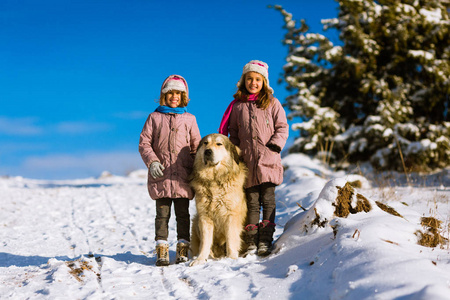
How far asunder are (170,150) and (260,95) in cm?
127

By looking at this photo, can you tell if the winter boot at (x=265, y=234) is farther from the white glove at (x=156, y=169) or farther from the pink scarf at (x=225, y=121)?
the white glove at (x=156, y=169)

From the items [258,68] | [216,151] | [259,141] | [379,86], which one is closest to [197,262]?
[216,151]

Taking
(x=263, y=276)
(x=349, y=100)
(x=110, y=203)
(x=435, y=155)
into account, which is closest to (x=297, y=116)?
(x=349, y=100)

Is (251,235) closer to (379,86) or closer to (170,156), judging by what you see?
(170,156)

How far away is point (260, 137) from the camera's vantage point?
4.09 m

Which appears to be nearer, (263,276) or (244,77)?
(263,276)

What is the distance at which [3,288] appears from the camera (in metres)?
3.22

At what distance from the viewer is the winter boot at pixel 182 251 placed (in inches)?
163

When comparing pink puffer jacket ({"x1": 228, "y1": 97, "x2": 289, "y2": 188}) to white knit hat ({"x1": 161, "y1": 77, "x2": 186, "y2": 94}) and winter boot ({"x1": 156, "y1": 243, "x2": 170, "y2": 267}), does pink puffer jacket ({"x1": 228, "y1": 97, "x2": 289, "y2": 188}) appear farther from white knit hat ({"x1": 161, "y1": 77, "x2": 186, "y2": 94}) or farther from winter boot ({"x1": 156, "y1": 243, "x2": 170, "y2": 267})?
winter boot ({"x1": 156, "y1": 243, "x2": 170, "y2": 267})

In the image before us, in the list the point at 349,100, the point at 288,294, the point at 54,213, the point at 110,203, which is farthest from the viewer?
→ the point at 349,100

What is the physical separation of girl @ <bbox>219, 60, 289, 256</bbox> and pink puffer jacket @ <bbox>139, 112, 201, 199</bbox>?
1.60 feet

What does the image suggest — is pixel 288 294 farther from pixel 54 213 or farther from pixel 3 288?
pixel 54 213

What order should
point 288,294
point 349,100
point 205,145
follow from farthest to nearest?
point 349,100 → point 205,145 → point 288,294

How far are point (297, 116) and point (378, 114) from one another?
8.77 ft
